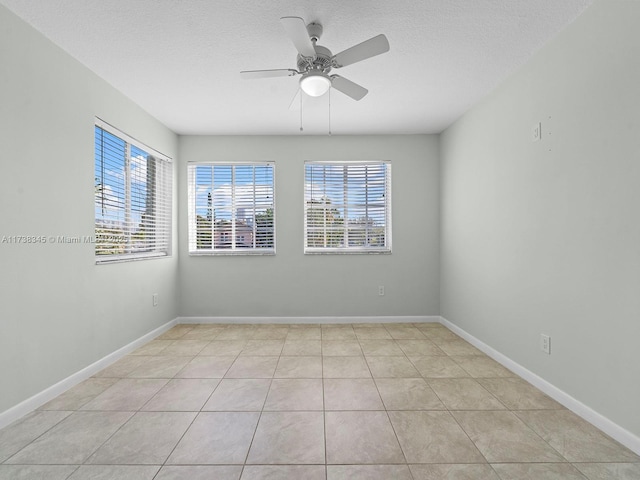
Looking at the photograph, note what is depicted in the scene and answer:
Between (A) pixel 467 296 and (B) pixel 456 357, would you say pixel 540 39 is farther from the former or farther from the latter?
(B) pixel 456 357

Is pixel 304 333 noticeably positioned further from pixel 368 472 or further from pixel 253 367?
pixel 368 472

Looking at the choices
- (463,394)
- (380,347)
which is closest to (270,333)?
(380,347)

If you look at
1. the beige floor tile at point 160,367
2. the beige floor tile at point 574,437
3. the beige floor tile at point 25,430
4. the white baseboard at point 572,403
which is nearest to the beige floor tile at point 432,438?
the beige floor tile at point 574,437

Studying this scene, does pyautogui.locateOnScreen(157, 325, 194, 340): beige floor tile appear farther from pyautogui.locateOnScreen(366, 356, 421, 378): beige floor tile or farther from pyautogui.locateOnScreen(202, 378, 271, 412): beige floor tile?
pyautogui.locateOnScreen(366, 356, 421, 378): beige floor tile

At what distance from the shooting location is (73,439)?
1.82 meters

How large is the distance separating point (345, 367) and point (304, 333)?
1.10 metres

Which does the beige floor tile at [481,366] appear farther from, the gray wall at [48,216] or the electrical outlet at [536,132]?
the gray wall at [48,216]

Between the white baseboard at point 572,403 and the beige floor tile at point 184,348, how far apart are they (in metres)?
2.95

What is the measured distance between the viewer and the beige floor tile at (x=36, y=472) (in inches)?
60.0

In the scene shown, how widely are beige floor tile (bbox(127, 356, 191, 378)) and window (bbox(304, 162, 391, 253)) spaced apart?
2089 mm

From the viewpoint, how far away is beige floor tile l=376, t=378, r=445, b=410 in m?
2.18

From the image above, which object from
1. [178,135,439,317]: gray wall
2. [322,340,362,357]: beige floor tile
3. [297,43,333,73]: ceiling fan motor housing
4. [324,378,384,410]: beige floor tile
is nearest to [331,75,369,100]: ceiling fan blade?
[297,43,333,73]: ceiling fan motor housing

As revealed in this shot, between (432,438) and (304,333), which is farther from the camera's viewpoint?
(304,333)

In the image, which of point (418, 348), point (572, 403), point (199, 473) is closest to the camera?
point (199, 473)
